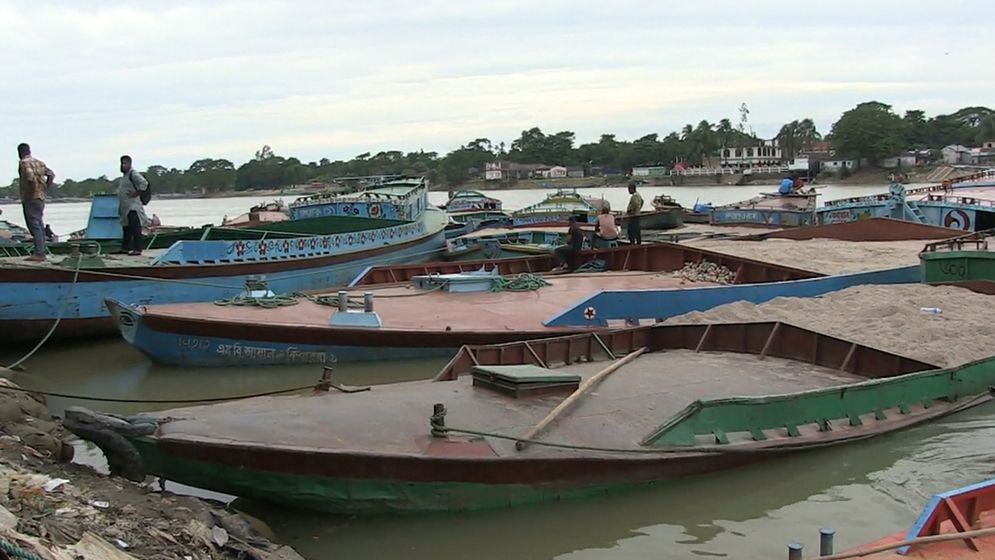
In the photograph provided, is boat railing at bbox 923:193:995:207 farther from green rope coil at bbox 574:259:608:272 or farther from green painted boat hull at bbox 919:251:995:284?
green rope coil at bbox 574:259:608:272

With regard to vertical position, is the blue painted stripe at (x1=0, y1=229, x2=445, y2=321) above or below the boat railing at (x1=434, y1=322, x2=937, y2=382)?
above

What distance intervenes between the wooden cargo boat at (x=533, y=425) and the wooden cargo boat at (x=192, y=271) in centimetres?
666

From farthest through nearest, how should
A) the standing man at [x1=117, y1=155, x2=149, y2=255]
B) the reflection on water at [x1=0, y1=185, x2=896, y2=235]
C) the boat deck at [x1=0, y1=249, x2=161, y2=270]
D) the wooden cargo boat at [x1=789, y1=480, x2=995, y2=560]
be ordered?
the reflection on water at [x1=0, y1=185, x2=896, y2=235], the standing man at [x1=117, y1=155, x2=149, y2=255], the boat deck at [x1=0, y1=249, x2=161, y2=270], the wooden cargo boat at [x1=789, y1=480, x2=995, y2=560]

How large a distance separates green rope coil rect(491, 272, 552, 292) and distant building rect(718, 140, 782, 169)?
361 feet

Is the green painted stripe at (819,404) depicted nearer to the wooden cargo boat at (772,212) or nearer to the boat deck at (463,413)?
the boat deck at (463,413)

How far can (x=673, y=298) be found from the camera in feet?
38.3

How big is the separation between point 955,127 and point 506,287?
12552cm

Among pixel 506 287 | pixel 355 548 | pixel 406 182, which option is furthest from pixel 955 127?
pixel 355 548

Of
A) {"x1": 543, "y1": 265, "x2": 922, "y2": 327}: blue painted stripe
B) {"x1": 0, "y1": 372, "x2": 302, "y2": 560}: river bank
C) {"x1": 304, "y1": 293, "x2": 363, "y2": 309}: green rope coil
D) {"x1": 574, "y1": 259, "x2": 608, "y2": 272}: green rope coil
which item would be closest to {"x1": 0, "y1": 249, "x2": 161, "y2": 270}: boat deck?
{"x1": 304, "y1": 293, "x2": 363, "y2": 309}: green rope coil

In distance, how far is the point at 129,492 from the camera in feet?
19.6

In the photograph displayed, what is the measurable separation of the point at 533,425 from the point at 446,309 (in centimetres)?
581

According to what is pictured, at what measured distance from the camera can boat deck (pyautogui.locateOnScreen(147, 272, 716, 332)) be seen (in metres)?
11.2

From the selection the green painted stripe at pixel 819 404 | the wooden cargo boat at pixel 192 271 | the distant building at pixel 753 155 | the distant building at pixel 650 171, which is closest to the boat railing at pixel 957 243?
the green painted stripe at pixel 819 404

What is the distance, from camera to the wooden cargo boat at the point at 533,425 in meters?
5.93
